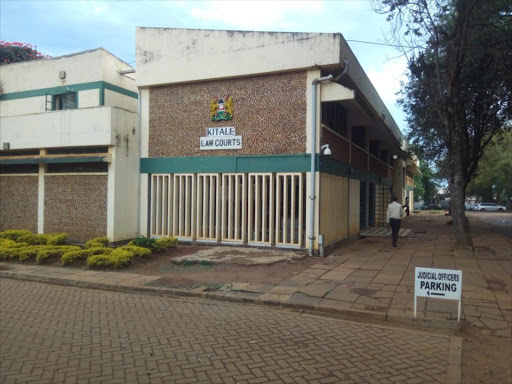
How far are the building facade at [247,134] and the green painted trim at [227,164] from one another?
3 cm

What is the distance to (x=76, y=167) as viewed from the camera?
46.0ft

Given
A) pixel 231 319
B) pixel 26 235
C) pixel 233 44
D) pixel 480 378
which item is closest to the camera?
pixel 480 378

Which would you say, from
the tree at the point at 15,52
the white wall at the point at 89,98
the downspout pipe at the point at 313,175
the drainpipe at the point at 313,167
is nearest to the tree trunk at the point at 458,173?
the drainpipe at the point at 313,167

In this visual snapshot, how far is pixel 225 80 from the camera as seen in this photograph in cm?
1278

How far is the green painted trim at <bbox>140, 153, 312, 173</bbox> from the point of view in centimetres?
1171

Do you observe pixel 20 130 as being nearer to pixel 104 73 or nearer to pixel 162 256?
pixel 104 73

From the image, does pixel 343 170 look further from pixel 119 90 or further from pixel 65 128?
pixel 65 128

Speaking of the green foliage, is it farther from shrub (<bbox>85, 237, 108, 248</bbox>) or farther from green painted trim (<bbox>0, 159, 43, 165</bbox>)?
green painted trim (<bbox>0, 159, 43, 165</bbox>)

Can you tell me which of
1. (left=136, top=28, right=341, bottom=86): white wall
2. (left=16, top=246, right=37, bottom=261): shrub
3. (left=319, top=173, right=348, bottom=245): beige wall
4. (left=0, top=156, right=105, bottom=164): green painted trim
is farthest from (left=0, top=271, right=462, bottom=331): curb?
(left=136, top=28, right=341, bottom=86): white wall

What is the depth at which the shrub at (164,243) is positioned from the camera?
12.0 metres

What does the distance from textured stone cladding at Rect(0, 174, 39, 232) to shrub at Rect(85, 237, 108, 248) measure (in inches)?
146

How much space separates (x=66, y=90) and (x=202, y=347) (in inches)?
552

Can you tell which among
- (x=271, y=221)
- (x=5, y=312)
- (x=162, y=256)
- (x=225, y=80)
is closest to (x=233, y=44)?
(x=225, y=80)

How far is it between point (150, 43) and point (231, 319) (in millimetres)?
10655
